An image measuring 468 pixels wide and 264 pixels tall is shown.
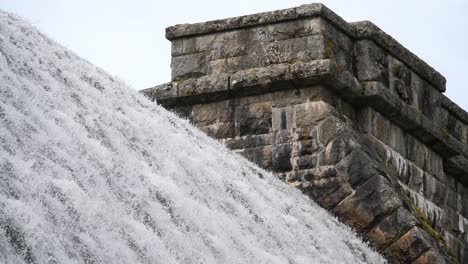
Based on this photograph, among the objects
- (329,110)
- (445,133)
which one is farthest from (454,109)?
(329,110)

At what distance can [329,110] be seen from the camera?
12.5m

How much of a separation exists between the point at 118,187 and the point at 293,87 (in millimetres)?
4858

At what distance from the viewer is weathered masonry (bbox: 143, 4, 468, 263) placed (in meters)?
12.0

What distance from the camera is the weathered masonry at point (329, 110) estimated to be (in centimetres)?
1205

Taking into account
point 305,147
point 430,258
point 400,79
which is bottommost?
point 430,258

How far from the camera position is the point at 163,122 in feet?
35.8

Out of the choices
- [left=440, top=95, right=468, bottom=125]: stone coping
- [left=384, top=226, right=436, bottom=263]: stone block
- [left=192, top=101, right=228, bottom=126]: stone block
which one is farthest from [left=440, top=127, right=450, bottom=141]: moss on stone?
[left=192, top=101, right=228, bottom=126]: stone block

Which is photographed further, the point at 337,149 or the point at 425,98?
the point at 425,98

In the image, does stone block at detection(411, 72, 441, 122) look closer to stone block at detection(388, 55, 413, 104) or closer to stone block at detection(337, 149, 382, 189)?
stone block at detection(388, 55, 413, 104)

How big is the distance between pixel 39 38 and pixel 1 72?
205cm

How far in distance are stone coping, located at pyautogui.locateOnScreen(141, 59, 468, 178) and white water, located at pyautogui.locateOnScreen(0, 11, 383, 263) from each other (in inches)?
44.3

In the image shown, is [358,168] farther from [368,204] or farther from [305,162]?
[305,162]

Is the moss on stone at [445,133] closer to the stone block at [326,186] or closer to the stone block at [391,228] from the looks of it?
the stone block at [326,186]

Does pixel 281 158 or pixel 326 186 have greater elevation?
pixel 281 158
